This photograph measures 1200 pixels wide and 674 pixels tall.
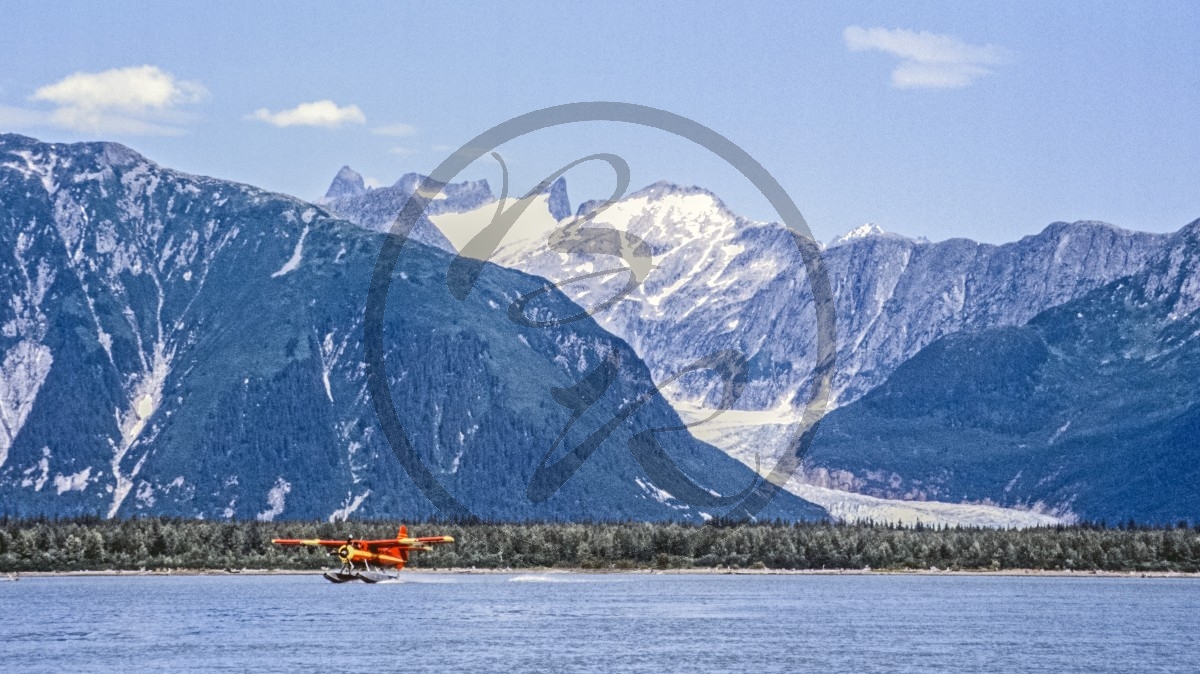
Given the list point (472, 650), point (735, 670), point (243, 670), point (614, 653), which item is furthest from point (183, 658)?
point (735, 670)

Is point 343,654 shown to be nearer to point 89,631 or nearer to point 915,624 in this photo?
point 89,631

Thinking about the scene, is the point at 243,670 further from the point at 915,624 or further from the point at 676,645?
the point at 915,624

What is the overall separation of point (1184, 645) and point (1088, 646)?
9.11 meters

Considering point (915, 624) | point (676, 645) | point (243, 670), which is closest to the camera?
point (243, 670)

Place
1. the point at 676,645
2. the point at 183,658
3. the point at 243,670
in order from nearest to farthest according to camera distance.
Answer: the point at 243,670, the point at 183,658, the point at 676,645

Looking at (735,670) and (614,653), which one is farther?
(614,653)

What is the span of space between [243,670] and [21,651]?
84.7 feet

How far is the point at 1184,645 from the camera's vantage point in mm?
176250

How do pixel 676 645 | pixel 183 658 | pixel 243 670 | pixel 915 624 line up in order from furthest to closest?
pixel 915 624, pixel 676 645, pixel 183 658, pixel 243 670

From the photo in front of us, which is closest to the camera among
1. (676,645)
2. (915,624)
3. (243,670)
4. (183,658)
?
(243,670)

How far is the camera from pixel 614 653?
538 ft

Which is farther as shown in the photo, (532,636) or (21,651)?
(532,636)

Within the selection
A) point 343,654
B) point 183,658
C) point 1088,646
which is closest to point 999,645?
point 1088,646

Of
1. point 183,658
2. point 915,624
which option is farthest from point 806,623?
point 183,658
